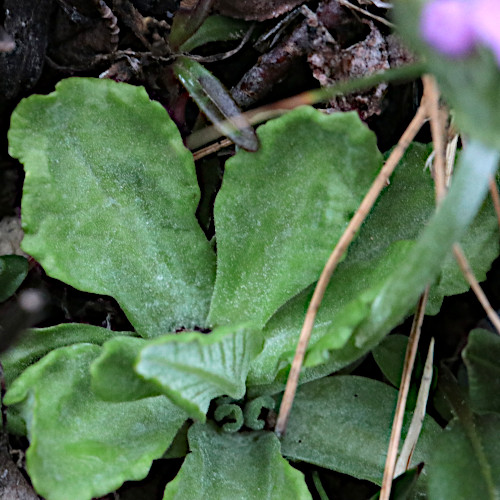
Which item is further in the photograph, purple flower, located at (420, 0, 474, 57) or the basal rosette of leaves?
the basal rosette of leaves

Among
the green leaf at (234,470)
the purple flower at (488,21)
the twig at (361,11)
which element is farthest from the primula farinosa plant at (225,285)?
the purple flower at (488,21)

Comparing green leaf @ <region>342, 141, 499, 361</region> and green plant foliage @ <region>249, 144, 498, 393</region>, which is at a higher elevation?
green leaf @ <region>342, 141, 499, 361</region>

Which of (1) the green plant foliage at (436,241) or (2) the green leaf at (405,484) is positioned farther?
(2) the green leaf at (405,484)

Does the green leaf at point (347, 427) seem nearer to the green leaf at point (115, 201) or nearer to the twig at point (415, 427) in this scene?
the twig at point (415, 427)

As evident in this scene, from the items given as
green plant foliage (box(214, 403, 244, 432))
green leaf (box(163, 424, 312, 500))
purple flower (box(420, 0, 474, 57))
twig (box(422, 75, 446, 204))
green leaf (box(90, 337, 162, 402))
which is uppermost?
purple flower (box(420, 0, 474, 57))

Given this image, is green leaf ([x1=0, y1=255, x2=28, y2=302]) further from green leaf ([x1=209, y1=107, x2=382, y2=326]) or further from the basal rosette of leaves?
green leaf ([x1=209, y1=107, x2=382, y2=326])

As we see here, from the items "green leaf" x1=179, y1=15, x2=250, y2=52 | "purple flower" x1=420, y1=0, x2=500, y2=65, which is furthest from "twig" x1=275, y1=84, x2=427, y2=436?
"green leaf" x1=179, y1=15, x2=250, y2=52

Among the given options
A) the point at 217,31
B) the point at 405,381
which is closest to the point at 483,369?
the point at 405,381

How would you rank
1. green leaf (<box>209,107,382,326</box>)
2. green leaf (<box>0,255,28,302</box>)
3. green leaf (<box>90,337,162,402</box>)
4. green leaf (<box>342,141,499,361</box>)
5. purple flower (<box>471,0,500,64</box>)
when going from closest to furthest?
purple flower (<box>471,0,500,64</box>) → green leaf (<box>342,141,499,361</box>) → green leaf (<box>90,337,162,402</box>) → green leaf (<box>209,107,382,326</box>) → green leaf (<box>0,255,28,302</box>)
